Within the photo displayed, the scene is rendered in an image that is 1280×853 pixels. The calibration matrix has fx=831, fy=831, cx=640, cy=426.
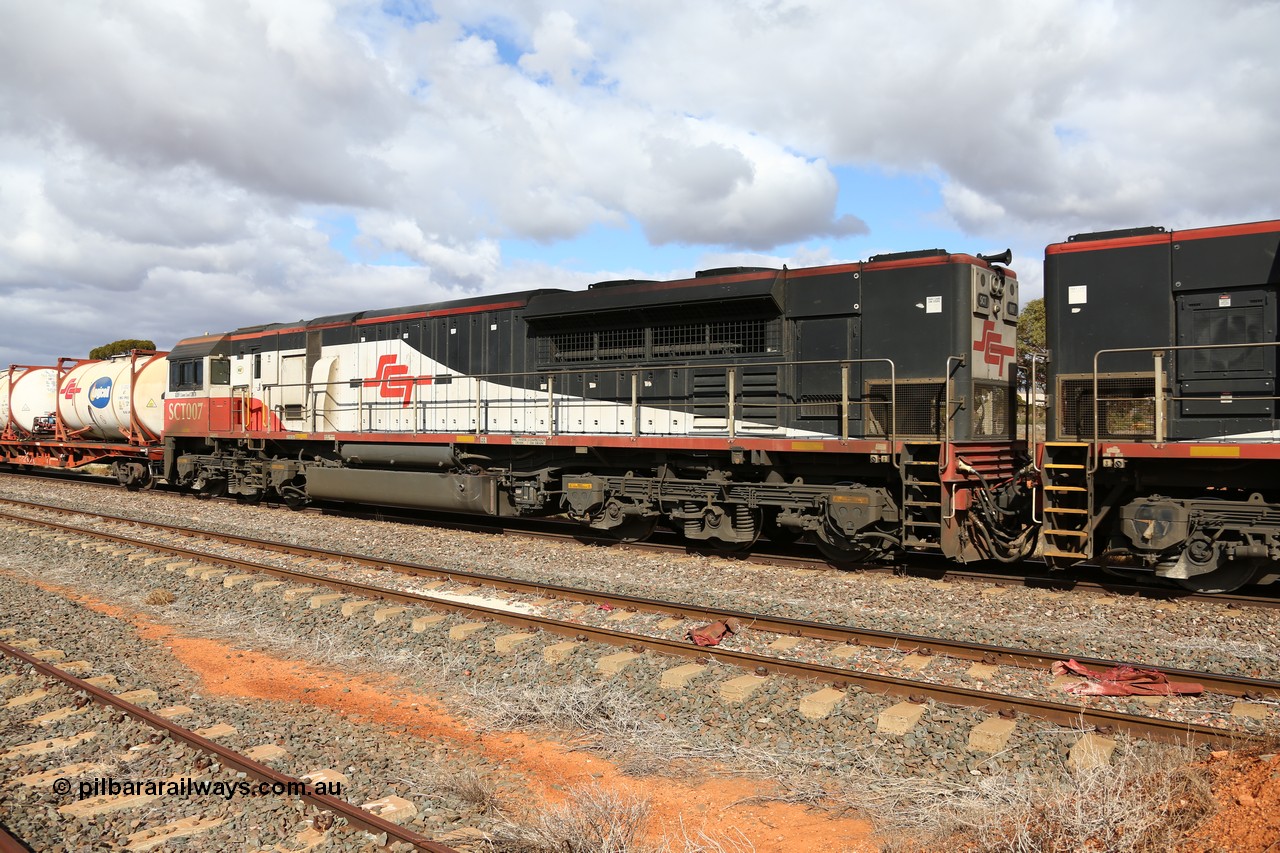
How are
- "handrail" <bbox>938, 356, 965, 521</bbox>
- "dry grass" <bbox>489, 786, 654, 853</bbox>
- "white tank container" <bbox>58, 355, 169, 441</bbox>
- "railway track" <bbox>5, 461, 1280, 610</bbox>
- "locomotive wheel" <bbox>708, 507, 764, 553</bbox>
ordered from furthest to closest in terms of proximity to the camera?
"white tank container" <bbox>58, 355, 169, 441</bbox>, "locomotive wheel" <bbox>708, 507, 764, 553</bbox>, "handrail" <bbox>938, 356, 965, 521</bbox>, "railway track" <bbox>5, 461, 1280, 610</bbox>, "dry grass" <bbox>489, 786, 654, 853</bbox>

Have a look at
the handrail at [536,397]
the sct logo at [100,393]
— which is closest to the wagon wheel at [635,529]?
the handrail at [536,397]

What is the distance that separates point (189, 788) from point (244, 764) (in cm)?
29

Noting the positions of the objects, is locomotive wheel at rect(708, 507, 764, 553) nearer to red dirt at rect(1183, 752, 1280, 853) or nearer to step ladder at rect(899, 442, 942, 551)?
step ladder at rect(899, 442, 942, 551)

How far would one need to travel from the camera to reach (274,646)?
7777mm

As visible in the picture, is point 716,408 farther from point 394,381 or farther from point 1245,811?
point 1245,811

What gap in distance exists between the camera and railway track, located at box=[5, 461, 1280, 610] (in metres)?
8.66

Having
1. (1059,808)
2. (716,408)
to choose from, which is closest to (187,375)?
(716,408)

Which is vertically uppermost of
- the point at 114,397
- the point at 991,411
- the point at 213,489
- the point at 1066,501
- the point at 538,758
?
the point at 114,397

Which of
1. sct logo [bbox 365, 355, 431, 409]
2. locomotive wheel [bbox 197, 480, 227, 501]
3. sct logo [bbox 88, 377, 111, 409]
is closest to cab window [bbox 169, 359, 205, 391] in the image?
locomotive wheel [bbox 197, 480, 227, 501]

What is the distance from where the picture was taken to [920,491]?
9.49 metres

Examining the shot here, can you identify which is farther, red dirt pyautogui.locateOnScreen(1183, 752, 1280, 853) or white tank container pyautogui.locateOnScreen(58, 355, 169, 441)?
white tank container pyautogui.locateOnScreen(58, 355, 169, 441)

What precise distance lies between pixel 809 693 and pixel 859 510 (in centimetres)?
410

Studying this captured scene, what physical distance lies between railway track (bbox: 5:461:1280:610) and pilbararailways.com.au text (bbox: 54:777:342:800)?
7.15 m

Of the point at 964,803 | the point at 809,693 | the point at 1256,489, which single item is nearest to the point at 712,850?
the point at 964,803
